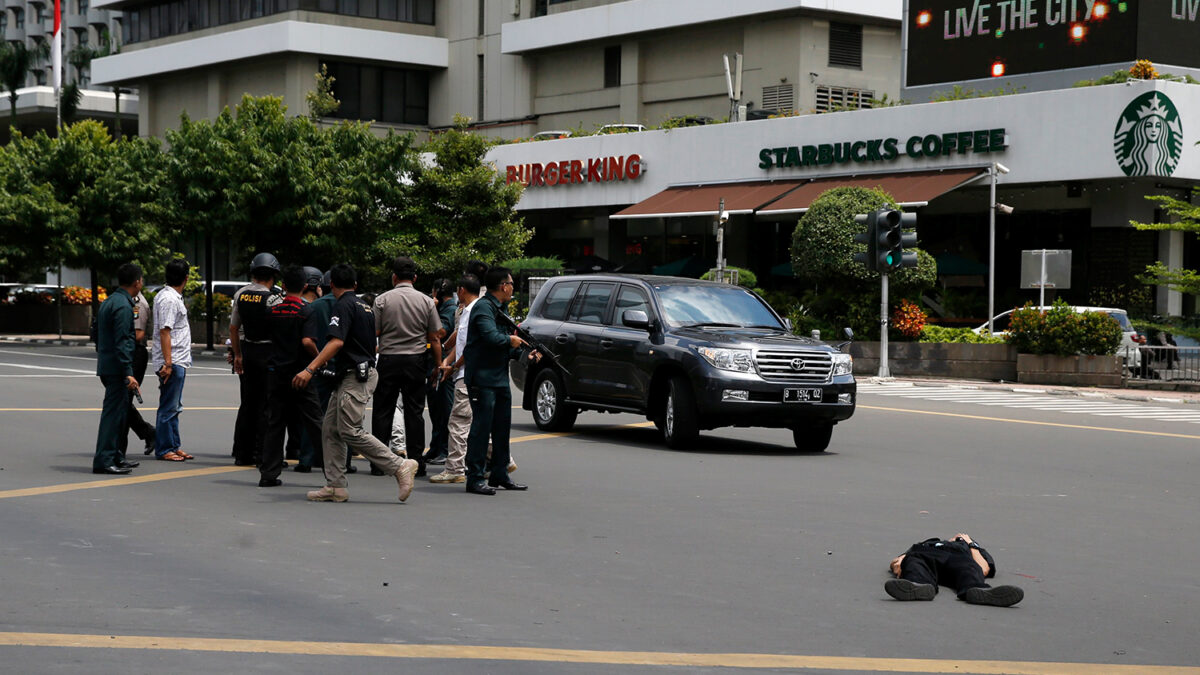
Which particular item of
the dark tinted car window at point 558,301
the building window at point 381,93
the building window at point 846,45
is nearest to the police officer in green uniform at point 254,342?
the dark tinted car window at point 558,301

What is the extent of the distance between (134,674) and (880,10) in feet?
152

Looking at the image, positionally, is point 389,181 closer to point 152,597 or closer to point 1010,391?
point 1010,391

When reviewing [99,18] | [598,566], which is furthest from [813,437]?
[99,18]

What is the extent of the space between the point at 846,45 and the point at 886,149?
12482 mm

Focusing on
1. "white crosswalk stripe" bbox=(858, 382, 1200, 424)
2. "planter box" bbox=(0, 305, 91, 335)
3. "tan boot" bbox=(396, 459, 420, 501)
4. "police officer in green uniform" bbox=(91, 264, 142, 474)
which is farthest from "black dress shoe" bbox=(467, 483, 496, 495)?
"planter box" bbox=(0, 305, 91, 335)

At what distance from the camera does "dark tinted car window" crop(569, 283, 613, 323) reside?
1695 centimetres

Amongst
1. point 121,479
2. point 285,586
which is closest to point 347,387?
point 121,479

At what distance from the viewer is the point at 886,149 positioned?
37656 mm

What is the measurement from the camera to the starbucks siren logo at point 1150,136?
1276 inches

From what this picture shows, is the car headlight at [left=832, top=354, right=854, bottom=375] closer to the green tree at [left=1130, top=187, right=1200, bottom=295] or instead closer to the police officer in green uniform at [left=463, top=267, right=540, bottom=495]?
the police officer in green uniform at [left=463, top=267, right=540, bottom=495]

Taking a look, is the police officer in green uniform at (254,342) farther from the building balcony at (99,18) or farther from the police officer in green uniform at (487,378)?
the building balcony at (99,18)

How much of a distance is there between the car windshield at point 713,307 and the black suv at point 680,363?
0.4 inches

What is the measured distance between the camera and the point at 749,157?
Answer: 41.6 metres

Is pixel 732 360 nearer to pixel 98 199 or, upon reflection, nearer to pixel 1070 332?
pixel 1070 332
